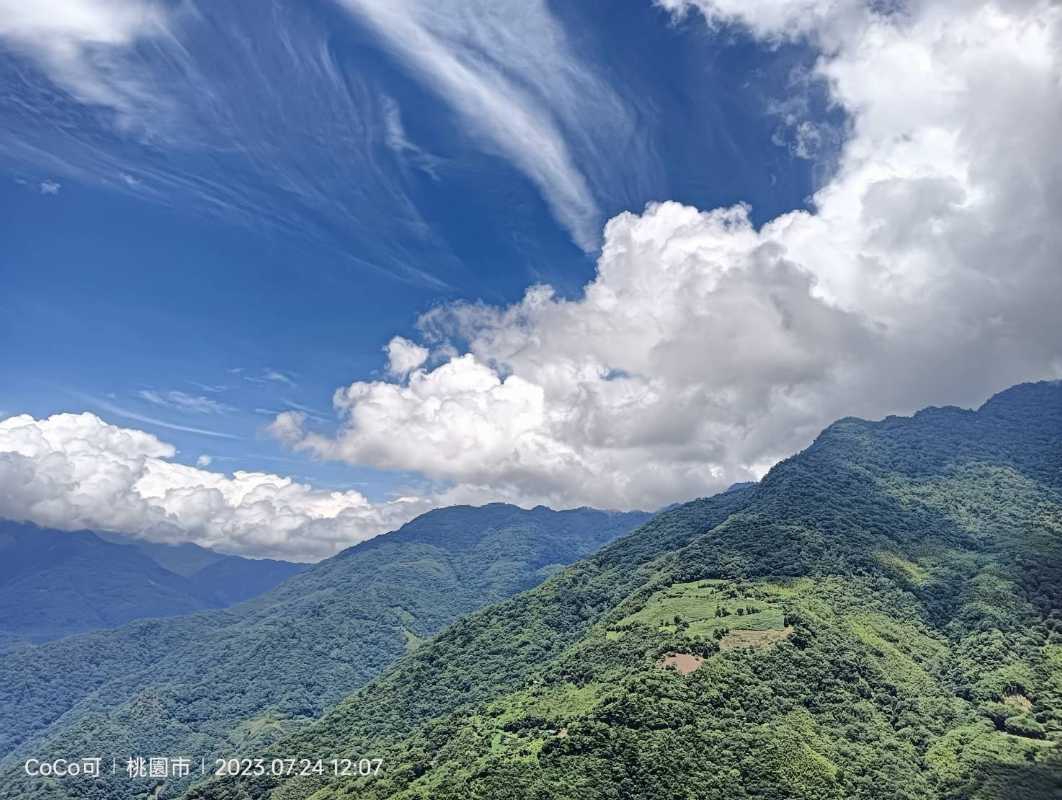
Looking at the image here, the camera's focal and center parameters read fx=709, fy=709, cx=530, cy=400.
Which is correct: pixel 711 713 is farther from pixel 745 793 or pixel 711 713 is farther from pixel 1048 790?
pixel 1048 790

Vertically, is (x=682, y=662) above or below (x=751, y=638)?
below

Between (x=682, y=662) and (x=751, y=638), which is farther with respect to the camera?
(x=751, y=638)

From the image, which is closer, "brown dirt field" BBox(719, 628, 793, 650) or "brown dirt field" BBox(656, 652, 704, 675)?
"brown dirt field" BBox(656, 652, 704, 675)

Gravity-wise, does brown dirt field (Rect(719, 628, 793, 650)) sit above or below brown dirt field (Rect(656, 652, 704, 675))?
above
